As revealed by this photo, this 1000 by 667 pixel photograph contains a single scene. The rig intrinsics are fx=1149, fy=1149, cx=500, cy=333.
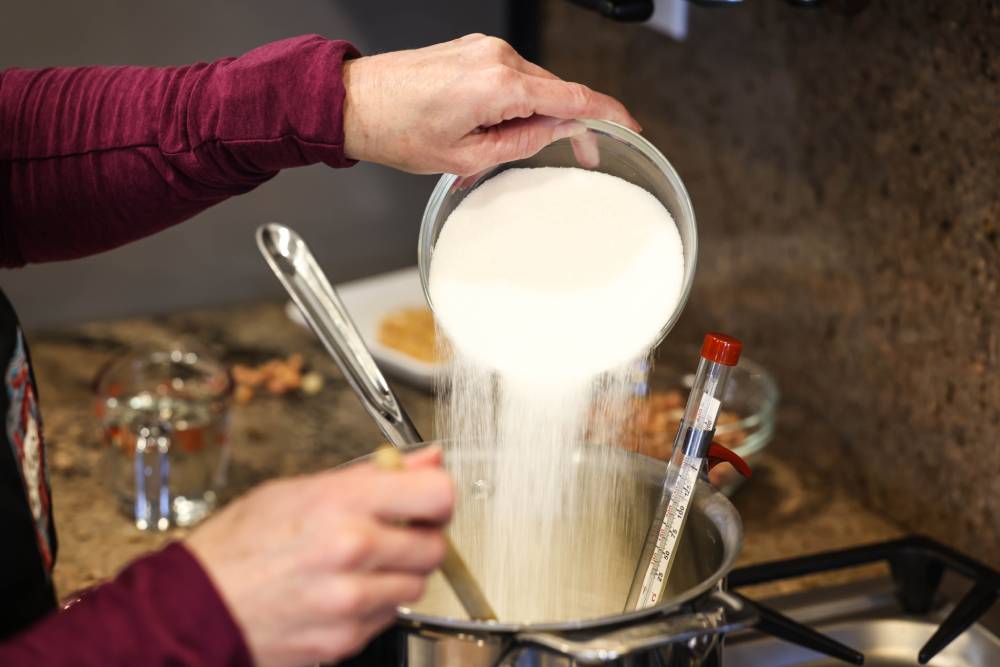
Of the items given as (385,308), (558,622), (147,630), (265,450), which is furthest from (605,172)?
(385,308)

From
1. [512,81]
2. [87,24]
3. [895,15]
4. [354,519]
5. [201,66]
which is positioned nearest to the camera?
[354,519]

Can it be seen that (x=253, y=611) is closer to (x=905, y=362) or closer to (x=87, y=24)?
(x=905, y=362)

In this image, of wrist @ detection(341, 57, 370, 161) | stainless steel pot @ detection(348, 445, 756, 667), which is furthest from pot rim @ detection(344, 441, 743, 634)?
wrist @ detection(341, 57, 370, 161)

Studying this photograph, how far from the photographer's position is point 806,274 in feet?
4.02

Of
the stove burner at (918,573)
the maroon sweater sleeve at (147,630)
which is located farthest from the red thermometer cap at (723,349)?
the maroon sweater sleeve at (147,630)

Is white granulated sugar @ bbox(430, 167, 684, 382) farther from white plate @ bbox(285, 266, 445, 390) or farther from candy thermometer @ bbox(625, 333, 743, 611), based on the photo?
white plate @ bbox(285, 266, 445, 390)

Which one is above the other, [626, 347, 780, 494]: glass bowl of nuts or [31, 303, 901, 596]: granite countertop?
[626, 347, 780, 494]: glass bowl of nuts

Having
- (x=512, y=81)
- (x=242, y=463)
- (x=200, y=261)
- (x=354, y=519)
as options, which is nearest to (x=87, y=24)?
(x=200, y=261)

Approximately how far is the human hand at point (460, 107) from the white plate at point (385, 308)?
1.91ft

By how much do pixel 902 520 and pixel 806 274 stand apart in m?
0.27

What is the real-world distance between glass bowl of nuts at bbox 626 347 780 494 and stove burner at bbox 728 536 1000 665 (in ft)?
0.48

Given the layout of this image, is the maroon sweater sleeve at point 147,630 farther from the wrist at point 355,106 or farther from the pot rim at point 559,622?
the wrist at point 355,106

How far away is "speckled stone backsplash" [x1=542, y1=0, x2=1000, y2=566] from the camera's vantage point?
0.99m

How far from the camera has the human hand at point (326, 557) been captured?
0.50 metres
